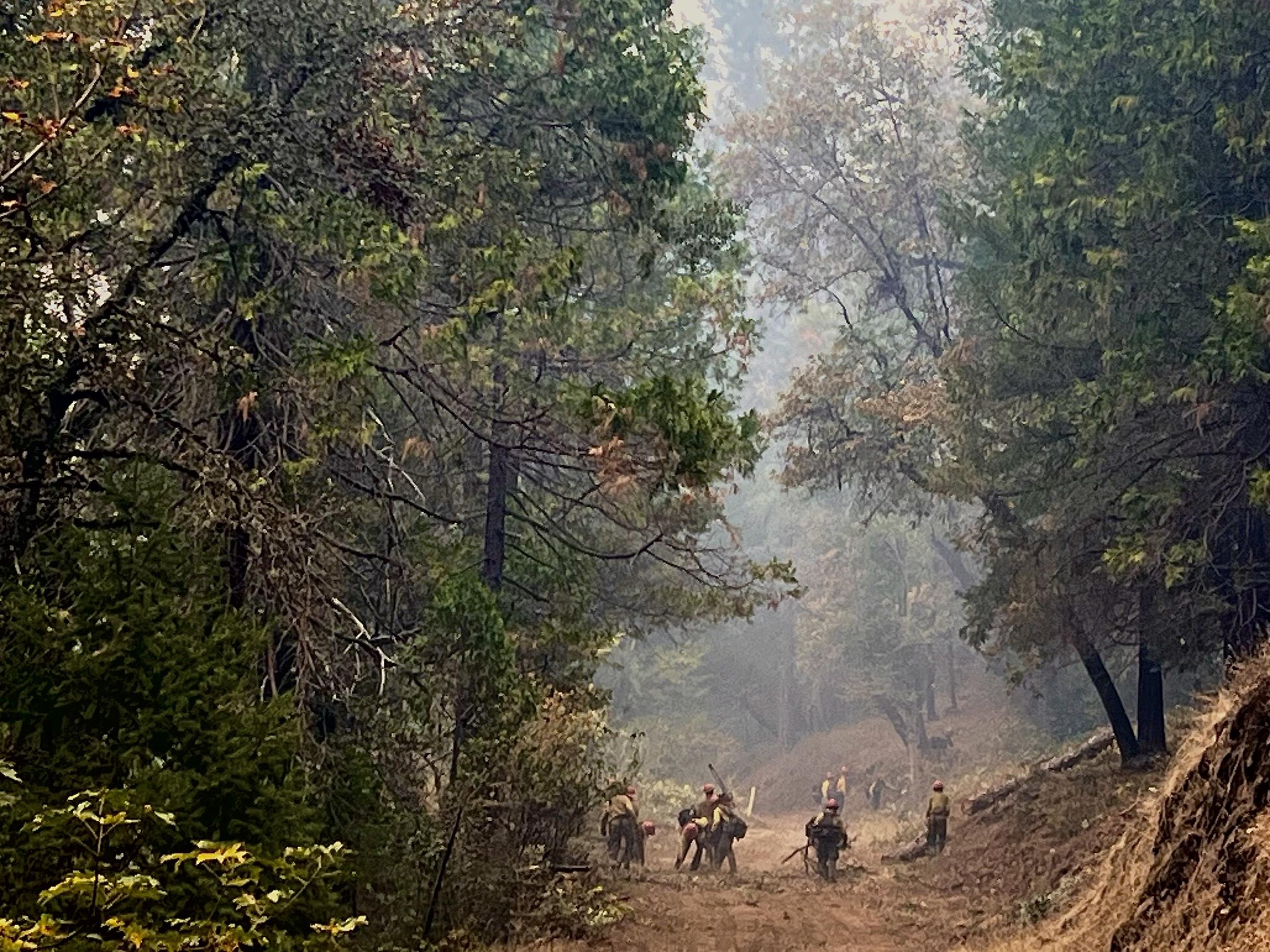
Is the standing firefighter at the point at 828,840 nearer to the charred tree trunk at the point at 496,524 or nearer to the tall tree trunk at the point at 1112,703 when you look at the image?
the tall tree trunk at the point at 1112,703

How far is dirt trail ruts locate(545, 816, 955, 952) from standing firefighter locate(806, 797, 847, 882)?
0.91ft

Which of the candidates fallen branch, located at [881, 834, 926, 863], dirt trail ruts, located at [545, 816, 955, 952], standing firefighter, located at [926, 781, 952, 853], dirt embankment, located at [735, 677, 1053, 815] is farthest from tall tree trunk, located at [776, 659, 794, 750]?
dirt trail ruts, located at [545, 816, 955, 952]

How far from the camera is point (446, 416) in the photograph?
13.9 m

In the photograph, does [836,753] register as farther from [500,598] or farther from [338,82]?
[338,82]

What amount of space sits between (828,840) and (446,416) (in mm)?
9904

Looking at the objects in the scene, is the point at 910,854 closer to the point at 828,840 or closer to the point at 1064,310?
the point at 828,840

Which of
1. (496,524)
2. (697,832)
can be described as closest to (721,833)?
(697,832)

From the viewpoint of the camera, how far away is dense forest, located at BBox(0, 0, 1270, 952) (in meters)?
6.22

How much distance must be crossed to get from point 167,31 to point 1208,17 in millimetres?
11389

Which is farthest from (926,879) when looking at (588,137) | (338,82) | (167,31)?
(167,31)

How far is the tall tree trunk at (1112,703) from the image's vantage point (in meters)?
17.2

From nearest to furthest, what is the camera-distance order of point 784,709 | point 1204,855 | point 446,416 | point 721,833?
point 1204,855, point 446,416, point 721,833, point 784,709

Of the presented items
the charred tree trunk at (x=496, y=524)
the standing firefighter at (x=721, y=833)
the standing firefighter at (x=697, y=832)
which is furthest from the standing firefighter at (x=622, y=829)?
the charred tree trunk at (x=496, y=524)

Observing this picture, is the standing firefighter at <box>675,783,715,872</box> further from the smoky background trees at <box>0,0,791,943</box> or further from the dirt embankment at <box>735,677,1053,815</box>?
the dirt embankment at <box>735,677,1053,815</box>
